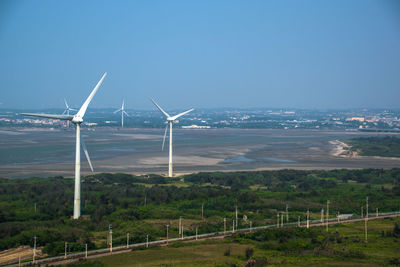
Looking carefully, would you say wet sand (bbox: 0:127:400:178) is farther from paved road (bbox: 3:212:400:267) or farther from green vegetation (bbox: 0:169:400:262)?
paved road (bbox: 3:212:400:267)

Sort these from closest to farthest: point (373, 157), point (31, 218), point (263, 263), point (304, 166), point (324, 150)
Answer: point (263, 263), point (31, 218), point (304, 166), point (373, 157), point (324, 150)

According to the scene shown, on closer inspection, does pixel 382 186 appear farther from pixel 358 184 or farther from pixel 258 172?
pixel 258 172

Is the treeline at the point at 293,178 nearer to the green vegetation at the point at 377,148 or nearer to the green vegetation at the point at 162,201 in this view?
the green vegetation at the point at 162,201

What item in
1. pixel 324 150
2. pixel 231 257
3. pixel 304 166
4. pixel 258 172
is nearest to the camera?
pixel 231 257

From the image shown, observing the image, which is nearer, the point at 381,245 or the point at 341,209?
the point at 381,245

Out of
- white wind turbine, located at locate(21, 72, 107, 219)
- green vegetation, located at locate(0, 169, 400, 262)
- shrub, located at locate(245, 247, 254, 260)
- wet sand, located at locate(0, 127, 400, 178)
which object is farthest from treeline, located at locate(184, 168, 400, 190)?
shrub, located at locate(245, 247, 254, 260)

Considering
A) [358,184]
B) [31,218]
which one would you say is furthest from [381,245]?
[358,184]

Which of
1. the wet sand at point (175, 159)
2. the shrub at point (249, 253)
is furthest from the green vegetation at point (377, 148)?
the shrub at point (249, 253)
